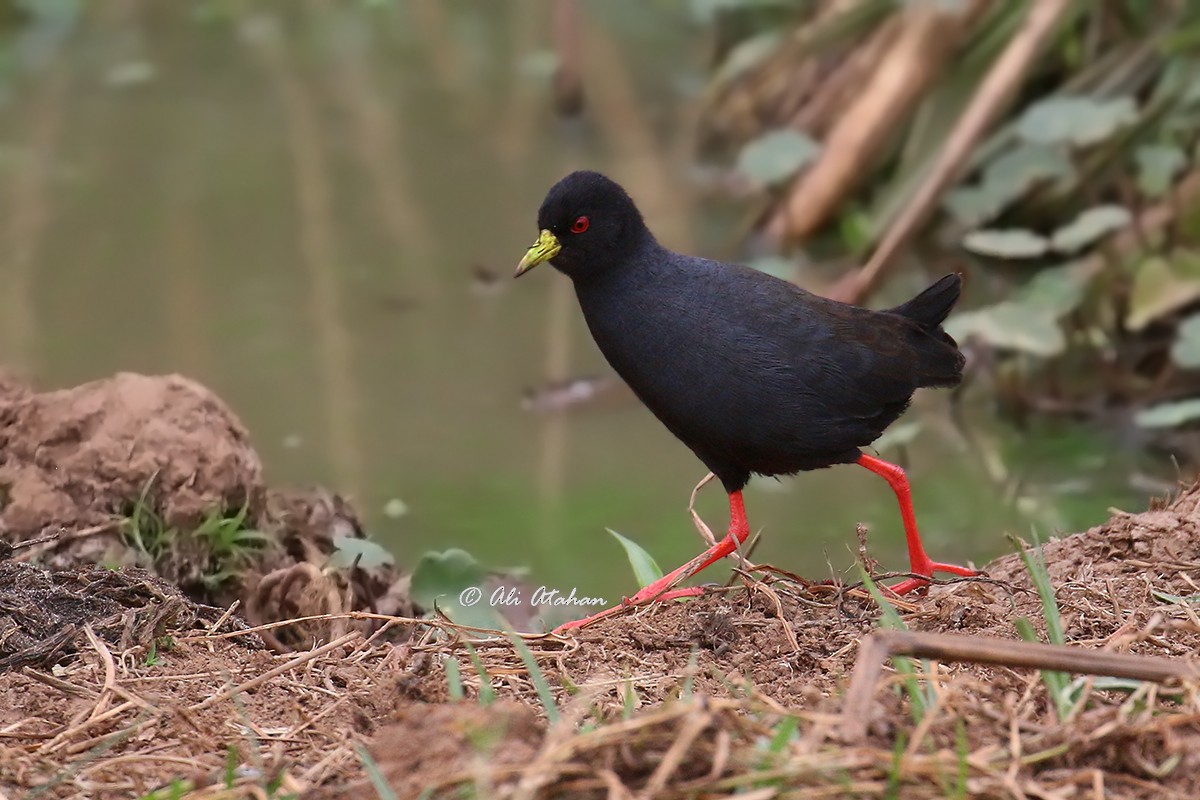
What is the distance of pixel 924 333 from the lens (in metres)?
3.46

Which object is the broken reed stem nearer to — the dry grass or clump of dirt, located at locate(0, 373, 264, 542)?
the dry grass

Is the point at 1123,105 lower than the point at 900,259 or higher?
higher

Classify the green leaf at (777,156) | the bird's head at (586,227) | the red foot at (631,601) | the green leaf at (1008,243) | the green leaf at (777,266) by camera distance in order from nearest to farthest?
the red foot at (631,601)
the bird's head at (586,227)
the green leaf at (1008,243)
the green leaf at (777,266)
the green leaf at (777,156)

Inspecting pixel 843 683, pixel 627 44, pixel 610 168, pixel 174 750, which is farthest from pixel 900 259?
pixel 174 750

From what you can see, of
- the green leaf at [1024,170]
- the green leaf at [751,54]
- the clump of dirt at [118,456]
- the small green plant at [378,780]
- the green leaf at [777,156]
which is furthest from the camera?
the green leaf at [751,54]

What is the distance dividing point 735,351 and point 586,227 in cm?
47

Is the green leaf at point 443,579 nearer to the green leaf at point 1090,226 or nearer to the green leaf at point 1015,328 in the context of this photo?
the green leaf at point 1015,328

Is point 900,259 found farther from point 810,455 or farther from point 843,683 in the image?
point 843,683

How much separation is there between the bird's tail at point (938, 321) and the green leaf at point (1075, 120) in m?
2.06

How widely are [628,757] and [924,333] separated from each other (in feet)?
6.30

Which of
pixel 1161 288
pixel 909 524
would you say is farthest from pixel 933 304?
pixel 1161 288

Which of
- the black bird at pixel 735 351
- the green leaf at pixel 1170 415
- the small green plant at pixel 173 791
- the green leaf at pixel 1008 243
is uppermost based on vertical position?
the green leaf at pixel 1008 243

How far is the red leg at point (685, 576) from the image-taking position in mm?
2941

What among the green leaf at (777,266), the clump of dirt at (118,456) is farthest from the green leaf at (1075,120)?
the clump of dirt at (118,456)
